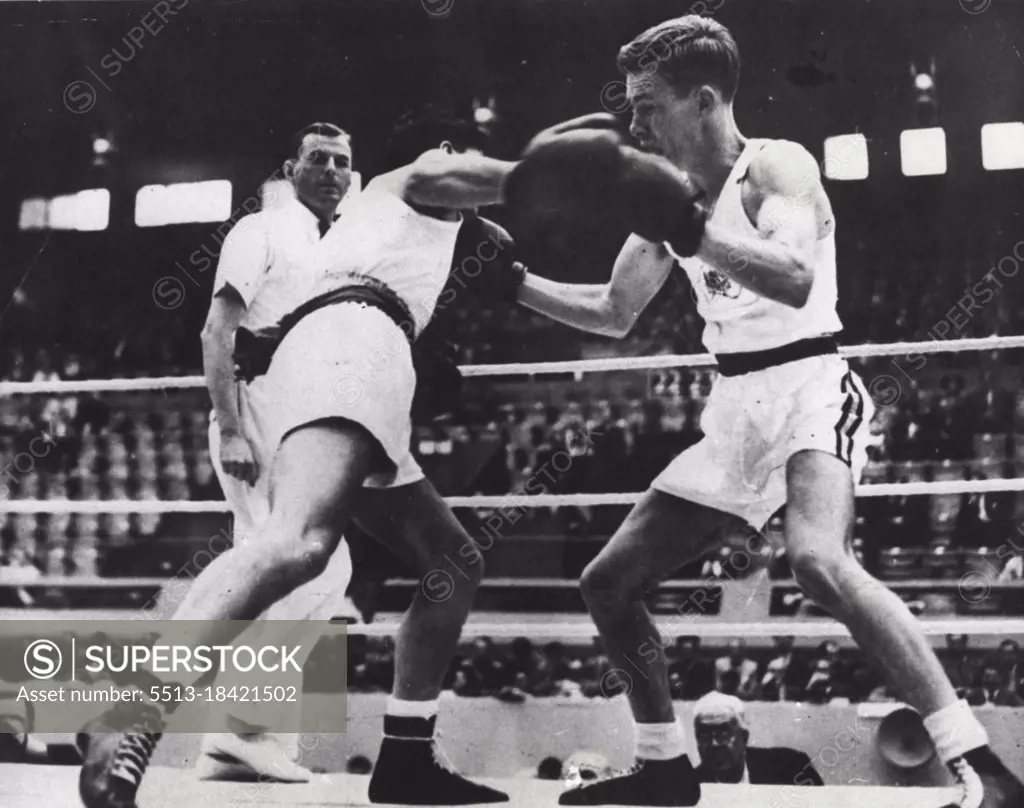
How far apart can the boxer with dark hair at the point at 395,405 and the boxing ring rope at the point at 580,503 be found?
0.08m

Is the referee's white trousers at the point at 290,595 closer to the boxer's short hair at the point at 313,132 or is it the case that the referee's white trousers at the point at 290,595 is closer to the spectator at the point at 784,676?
the boxer's short hair at the point at 313,132

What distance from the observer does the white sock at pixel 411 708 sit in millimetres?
2098

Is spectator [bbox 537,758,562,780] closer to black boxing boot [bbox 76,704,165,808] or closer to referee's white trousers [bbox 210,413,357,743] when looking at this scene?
referee's white trousers [bbox 210,413,357,743]

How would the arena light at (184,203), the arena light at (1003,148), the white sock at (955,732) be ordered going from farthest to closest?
the arena light at (184,203)
the arena light at (1003,148)
the white sock at (955,732)

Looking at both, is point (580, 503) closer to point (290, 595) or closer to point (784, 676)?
point (290, 595)

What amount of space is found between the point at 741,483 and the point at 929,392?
650 millimetres

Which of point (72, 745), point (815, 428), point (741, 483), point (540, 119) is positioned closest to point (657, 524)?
point (741, 483)

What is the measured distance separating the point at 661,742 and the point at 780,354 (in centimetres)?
85

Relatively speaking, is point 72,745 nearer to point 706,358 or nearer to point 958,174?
point 706,358

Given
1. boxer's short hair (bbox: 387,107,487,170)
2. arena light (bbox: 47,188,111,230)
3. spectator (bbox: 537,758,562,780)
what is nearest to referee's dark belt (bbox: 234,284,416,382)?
boxer's short hair (bbox: 387,107,487,170)

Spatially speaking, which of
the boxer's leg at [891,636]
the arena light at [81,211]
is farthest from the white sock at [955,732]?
the arena light at [81,211]

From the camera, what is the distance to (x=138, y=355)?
7.55 feet

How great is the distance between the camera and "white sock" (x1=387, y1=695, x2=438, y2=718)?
210 centimetres

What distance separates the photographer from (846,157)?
7.08ft
